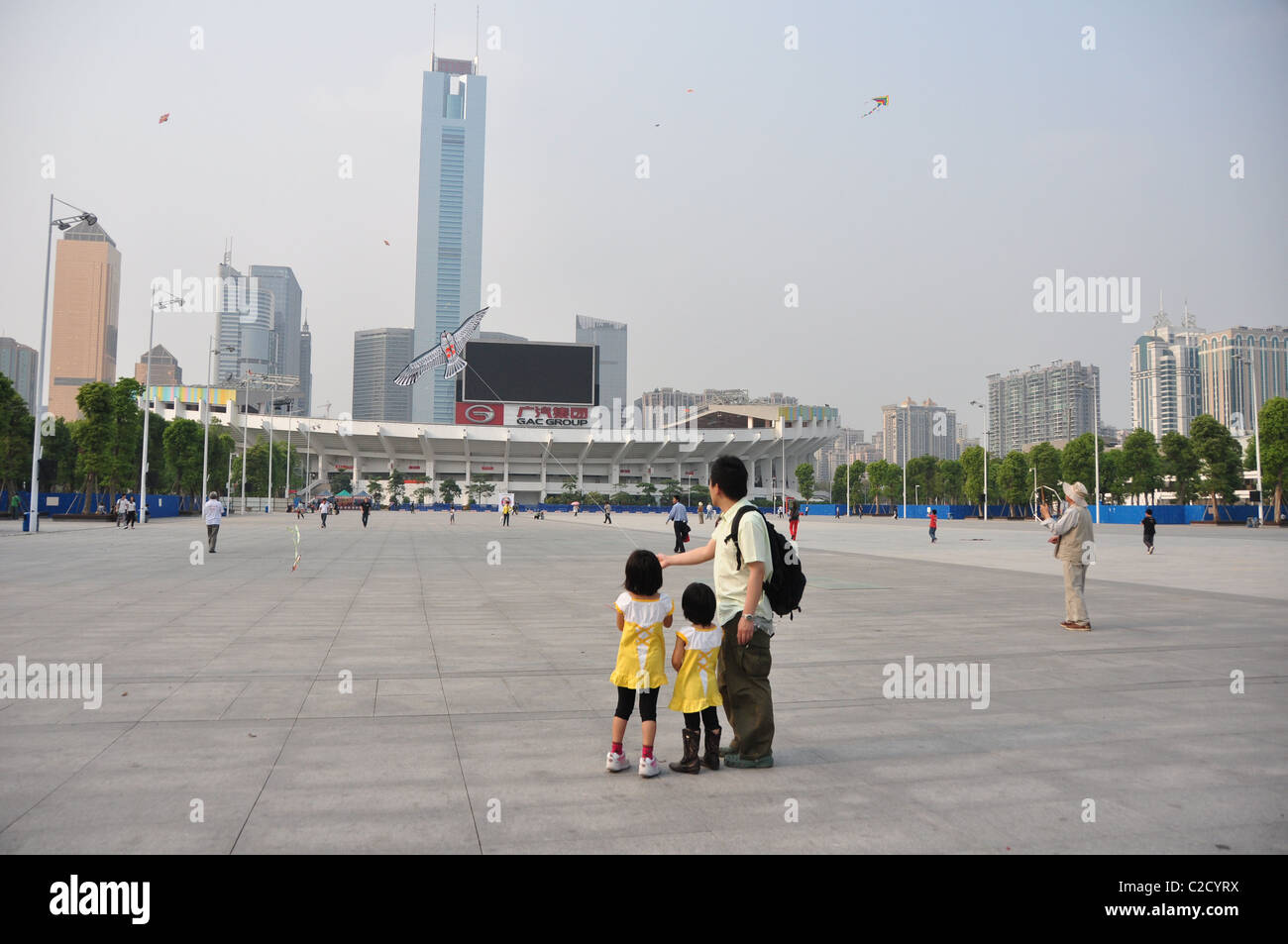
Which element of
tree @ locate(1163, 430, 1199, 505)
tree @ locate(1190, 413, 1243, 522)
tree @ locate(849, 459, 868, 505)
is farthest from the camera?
tree @ locate(849, 459, 868, 505)

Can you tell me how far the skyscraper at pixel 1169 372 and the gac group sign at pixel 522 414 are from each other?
317 ft

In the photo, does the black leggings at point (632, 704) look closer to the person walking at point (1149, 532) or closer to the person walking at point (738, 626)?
the person walking at point (738, 626)

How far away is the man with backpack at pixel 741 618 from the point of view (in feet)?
12.9

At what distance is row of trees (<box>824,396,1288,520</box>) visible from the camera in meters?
55.0

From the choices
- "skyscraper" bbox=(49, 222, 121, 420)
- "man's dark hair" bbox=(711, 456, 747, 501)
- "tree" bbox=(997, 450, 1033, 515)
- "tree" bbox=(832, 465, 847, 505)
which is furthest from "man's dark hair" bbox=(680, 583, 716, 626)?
"tree" bbox=(832, 465, 847, 505)

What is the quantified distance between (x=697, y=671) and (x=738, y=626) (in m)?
0.31

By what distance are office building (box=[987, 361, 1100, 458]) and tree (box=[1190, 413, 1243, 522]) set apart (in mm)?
73527

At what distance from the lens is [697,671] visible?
12.9ft

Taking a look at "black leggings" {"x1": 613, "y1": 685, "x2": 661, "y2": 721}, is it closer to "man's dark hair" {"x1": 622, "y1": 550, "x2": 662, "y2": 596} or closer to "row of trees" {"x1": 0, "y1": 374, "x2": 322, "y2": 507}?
"man's dark hair" {"x1": 622, "y1": 550, "x2": 662, "y2": 596}

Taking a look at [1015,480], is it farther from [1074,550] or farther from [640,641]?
[640,641]

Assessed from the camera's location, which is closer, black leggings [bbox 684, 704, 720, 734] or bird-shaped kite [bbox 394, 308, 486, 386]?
black leggings [bbox 684, 704, 720, 734]

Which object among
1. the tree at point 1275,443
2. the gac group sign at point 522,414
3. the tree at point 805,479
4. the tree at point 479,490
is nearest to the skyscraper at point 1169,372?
the tree at point 805,479
